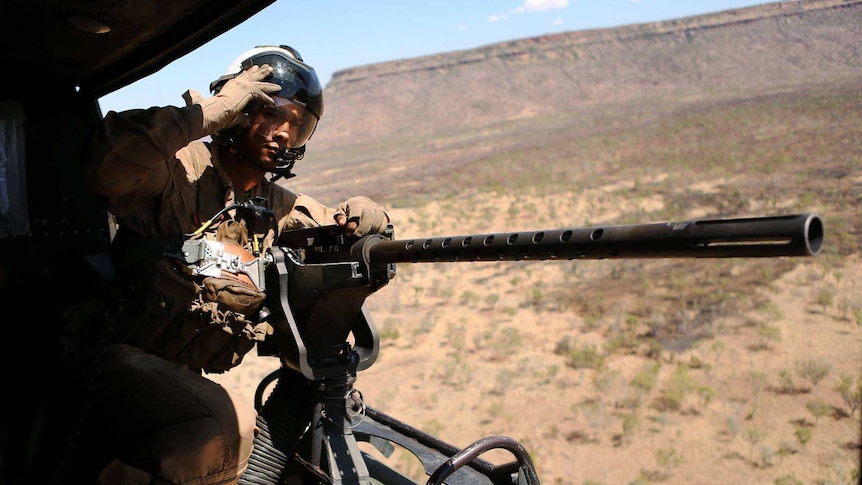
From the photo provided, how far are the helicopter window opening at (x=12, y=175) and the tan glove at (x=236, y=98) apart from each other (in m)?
0.87

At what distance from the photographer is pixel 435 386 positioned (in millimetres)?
11062

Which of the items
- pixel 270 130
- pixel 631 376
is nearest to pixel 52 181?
pixel 270 130

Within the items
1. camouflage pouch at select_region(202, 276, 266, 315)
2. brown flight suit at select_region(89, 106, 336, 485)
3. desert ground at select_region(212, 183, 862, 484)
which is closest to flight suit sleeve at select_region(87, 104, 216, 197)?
brown flight suit at select_region(89, 106, 336, 485)

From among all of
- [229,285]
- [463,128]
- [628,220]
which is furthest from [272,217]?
[463,128]

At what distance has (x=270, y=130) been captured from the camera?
3.73m

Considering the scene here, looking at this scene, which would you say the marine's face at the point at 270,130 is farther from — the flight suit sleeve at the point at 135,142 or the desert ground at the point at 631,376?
Result: the desert ground at the point at 631,376

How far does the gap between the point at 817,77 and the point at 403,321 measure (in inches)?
1611

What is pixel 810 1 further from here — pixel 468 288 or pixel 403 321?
pixel 403 321

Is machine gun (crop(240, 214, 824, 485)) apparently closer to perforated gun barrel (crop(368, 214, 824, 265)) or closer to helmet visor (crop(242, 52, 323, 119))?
perforated gun barrel (crop(368, 214, 824, 265))

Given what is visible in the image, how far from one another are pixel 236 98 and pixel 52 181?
1.00 meters

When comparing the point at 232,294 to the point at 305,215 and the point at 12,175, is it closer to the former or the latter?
the point at 305,215

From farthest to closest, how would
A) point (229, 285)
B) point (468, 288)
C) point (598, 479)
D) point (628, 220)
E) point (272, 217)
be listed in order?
point (628, 220), point (468, 288), point (598, 479), point (272, 217), point (229, 285)

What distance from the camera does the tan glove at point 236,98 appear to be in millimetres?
3064

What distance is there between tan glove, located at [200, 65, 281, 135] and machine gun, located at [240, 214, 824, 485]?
742 millimetres
